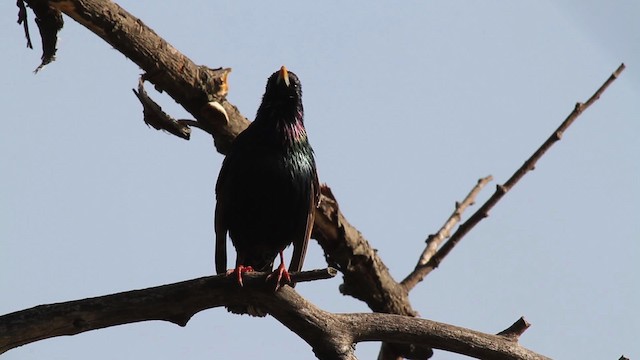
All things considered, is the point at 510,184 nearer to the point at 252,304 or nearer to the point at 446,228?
the point at 446,228

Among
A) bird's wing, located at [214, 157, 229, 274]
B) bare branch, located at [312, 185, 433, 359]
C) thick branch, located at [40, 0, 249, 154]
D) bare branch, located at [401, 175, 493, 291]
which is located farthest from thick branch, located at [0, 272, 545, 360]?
bare branch, located at [401, 175, 493, 291]

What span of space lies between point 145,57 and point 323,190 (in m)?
1.52

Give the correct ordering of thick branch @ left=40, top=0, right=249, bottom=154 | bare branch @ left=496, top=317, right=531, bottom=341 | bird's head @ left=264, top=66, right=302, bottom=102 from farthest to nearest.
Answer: bird's head @ left=264, top=66, right=302, bottom=102 → thick branch @ left=40, top=0, right=249, bottom=154 → bare branch @ left=496, top=317, right=531, bottom=341

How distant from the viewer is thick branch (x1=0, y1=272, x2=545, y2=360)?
4238 millimetres

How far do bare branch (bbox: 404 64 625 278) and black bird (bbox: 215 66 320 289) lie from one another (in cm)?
135

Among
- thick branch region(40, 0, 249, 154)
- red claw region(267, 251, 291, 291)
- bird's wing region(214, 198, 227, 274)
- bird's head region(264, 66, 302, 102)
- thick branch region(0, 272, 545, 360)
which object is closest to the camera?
thick branch region(0, 272, 545, 360)

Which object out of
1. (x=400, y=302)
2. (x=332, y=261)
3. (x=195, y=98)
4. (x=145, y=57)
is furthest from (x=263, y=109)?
(x=400, y=302)

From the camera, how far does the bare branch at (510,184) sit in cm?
635

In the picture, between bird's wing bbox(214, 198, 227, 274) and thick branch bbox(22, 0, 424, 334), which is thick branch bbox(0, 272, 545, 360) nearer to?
bird's wing bbox(214, 198, 227, 274)

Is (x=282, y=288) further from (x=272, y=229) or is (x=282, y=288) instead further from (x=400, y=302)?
(x=400, y=302)

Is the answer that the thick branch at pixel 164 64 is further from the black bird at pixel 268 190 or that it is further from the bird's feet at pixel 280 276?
the bird's feet at pixel 280 276

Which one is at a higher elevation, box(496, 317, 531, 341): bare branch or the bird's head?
the bird's head

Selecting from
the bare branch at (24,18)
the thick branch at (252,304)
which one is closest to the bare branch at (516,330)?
the thick branch at (252,304)

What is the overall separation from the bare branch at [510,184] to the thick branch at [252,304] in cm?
207
